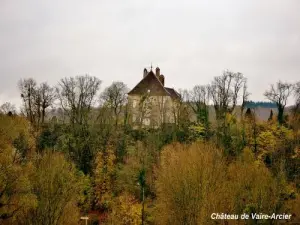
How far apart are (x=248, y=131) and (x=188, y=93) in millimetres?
16955

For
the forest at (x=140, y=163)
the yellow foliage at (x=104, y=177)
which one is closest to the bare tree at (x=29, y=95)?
the forest at (x=140, y=163)

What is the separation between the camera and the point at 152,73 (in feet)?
197

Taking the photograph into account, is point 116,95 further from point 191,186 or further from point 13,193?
point 13,193

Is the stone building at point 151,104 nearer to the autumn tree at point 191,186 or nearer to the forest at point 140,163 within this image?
the forest at point 140,163

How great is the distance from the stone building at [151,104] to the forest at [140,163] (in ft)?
5.39

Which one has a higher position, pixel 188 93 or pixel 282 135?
pixel 188 93

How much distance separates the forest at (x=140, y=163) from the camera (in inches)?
857

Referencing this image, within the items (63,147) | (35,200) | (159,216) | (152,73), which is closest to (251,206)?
(159,216)

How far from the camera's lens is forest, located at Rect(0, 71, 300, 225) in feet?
71.4

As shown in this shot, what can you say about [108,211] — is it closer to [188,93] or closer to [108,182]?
[108,182]

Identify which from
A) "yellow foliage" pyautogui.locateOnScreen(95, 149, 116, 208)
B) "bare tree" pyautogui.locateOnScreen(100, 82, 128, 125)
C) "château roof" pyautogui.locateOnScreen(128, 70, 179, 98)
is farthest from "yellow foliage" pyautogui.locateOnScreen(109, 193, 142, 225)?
"château roof" pyautogui.locateOnScreen(128, 70, 179, 98)

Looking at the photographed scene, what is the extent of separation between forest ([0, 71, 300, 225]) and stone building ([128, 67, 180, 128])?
1643 millimetres

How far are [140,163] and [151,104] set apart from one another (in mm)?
14289

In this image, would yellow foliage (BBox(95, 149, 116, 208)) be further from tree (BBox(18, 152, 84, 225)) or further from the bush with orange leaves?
tree (BBox(18, 152, 84, 225))
